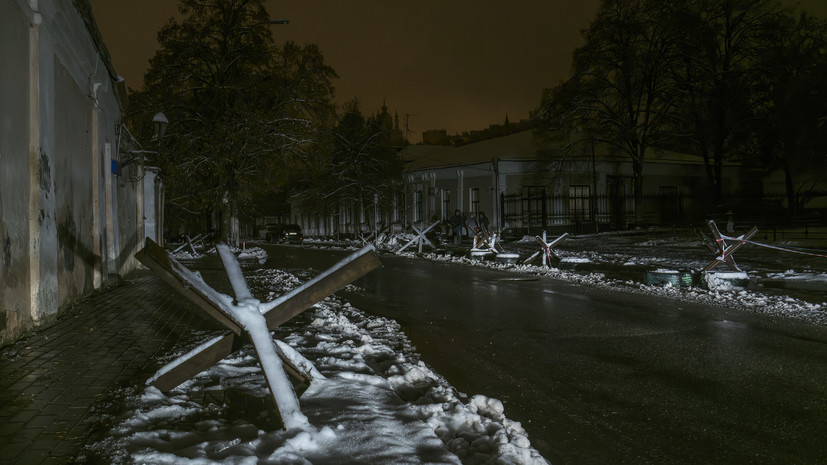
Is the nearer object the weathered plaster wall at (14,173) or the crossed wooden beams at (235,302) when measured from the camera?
the crossed wooden beams at (235,302)

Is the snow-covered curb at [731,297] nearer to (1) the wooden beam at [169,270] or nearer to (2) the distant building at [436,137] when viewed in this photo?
(1) the wooden beam at [169,270]

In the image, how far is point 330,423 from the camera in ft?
12.7

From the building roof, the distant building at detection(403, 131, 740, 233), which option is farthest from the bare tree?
the building roof

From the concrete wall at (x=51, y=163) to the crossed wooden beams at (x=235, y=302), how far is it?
146 inches

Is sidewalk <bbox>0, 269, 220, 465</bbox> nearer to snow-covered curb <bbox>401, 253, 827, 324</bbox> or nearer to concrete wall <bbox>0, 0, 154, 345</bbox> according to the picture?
concrete wall <bbox>0, 0, 154, 345</bbox>

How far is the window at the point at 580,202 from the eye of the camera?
3993 cm

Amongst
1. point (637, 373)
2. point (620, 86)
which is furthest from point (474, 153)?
point (637, 373)

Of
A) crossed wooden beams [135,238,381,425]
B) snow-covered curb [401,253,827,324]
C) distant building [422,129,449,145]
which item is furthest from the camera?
distant building [422,129,449,145]

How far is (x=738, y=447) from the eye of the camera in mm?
3896

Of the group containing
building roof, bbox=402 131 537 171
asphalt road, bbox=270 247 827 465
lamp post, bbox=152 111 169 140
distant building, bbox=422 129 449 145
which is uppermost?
distant building, bbox=422 129 449 145

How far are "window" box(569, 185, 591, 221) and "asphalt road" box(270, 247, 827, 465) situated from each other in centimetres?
2998

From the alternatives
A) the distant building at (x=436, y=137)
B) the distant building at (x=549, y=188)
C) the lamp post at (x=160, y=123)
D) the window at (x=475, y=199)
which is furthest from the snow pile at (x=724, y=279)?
the distant building at (x=436, y=137)

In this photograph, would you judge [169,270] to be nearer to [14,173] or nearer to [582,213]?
[14,173]

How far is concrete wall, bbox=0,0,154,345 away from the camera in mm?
6789
